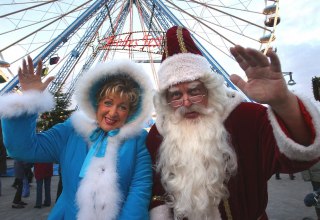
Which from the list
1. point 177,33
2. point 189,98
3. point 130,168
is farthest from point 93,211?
point 177,33

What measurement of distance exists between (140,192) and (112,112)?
1.84ft

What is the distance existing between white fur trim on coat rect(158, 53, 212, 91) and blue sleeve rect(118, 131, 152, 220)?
511 millimetres

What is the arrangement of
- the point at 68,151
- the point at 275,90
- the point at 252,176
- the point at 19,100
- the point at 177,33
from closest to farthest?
the point at 275,90, the point at 252,176, the point at 19,100, the point at 68,151, the point at 177,33

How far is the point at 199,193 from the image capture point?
5.29 feet

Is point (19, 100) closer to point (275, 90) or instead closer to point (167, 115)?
point (167, 115)

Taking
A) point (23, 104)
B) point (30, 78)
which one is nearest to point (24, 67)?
point (30, 78)

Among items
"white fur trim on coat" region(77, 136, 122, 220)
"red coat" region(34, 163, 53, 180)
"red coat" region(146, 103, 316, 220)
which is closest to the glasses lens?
"red coat" region(146, 103, 316, 220)

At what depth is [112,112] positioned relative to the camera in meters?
1.90

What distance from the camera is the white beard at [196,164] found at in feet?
5.23

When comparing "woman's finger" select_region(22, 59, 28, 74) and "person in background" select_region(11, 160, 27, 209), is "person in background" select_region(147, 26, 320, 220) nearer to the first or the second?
"woman's finger" select_region(22, 59, 28, 74)

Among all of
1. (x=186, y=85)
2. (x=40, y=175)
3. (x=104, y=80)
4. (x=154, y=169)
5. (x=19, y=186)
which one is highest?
(x=104, y=80)

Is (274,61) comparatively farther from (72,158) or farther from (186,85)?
(72,158)

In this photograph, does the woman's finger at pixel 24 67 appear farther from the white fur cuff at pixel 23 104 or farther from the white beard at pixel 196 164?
the white beard at pixel 196 164

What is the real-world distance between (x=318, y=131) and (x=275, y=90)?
0.87ft
